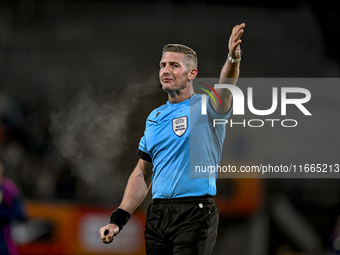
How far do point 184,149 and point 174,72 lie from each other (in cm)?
53

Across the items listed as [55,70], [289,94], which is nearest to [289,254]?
[289,94]

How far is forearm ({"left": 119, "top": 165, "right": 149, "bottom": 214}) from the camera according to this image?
247 centimetres

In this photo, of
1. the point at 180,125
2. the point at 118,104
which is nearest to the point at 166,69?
the point at 180,125

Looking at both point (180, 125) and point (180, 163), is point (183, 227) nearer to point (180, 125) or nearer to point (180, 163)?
point (180, 163)

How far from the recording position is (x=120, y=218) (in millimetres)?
2361

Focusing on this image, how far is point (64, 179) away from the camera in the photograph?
199 inches

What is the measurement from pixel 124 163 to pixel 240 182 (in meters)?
1.55

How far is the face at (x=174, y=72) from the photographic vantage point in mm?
2445

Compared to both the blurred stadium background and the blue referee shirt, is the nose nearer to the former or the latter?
the blue referee shirt

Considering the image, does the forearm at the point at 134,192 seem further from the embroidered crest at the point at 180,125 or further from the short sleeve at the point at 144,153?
the embroidered crest at the point at 180,125

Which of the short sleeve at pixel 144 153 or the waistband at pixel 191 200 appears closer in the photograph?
the waistband at pixel 191 200

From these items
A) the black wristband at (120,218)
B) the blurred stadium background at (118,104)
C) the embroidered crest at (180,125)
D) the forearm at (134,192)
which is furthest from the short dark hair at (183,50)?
the blurred stadium background at (118,104)

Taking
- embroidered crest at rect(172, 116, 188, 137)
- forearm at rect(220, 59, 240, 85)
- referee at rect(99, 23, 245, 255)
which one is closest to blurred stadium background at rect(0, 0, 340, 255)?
referee at rect(99, 23, 245, 255)

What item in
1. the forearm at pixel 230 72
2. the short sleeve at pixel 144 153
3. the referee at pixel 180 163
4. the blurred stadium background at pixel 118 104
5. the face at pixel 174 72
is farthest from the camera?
the blurred stadium background at pixel 118 104
